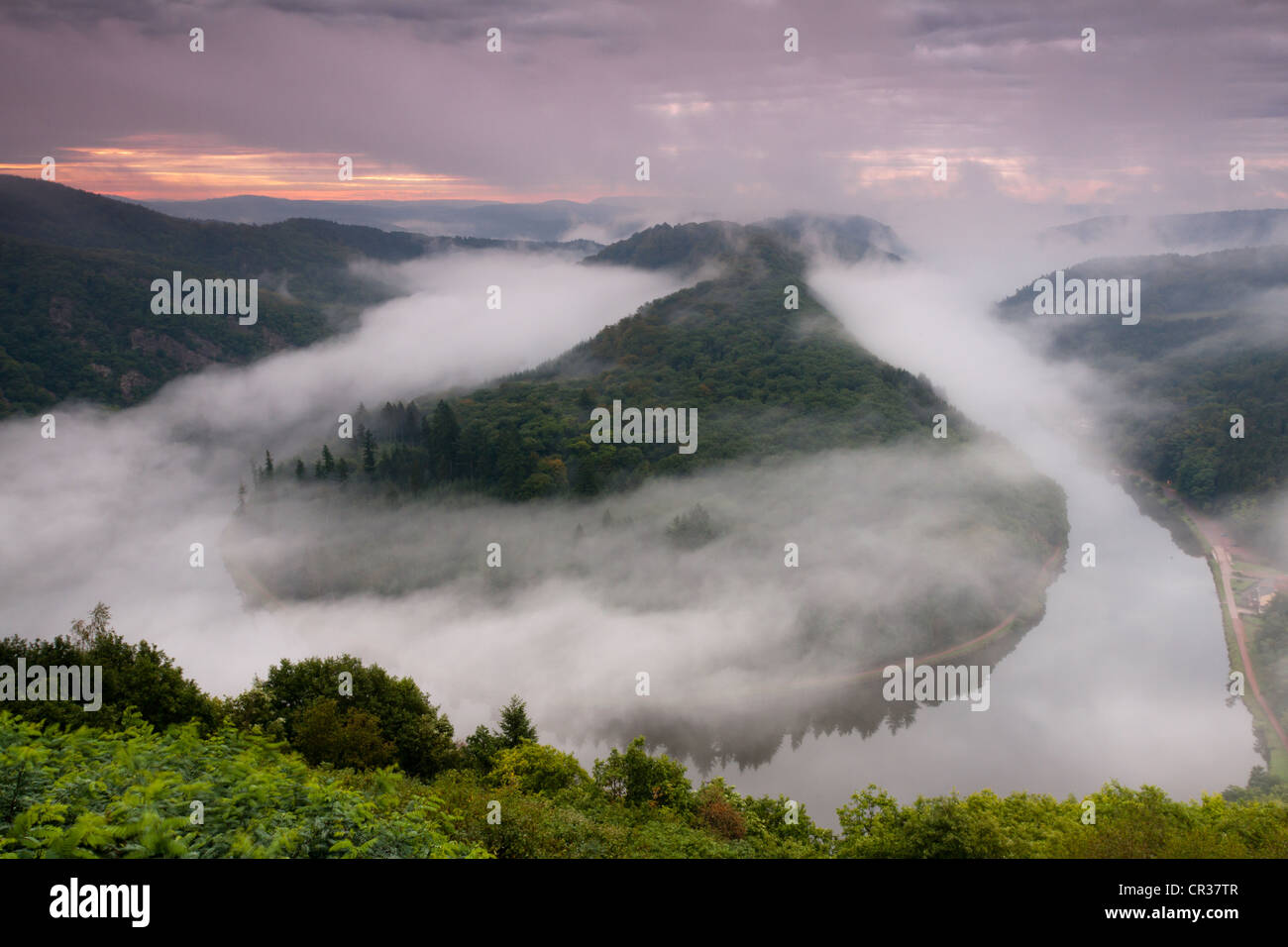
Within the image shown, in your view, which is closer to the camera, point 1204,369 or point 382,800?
point 382,800

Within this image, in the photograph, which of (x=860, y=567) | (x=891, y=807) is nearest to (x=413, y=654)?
(x=860, y=567)

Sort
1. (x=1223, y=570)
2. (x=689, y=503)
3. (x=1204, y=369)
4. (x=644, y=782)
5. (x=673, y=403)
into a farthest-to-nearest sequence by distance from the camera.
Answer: (x=1204, y=369) < (x=673, y=403) < (x=1223, y=570) < (x=689, y=503) < (x=644, y=782)

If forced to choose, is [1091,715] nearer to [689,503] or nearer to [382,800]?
[689,503]

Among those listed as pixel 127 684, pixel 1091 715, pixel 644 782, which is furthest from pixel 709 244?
pixel 127 684

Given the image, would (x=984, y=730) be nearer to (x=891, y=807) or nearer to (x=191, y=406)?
(x=891, y=807)

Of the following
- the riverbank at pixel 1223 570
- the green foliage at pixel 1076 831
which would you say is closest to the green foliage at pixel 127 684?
the green foliage at pixel 1076 831

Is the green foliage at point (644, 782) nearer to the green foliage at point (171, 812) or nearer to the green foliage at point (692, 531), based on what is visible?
the green foliage at point (171, 812)
